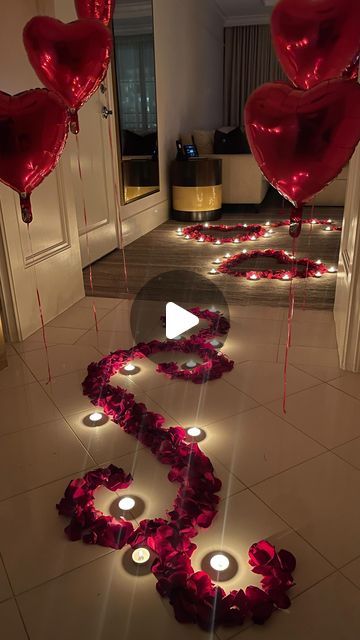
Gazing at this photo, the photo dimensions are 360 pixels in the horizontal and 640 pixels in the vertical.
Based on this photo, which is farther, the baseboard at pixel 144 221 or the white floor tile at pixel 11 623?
the baseboard at pixel 144 221

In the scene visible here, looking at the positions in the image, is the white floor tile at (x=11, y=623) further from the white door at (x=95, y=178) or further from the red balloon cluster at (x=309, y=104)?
the white door at (x=95, y=178)

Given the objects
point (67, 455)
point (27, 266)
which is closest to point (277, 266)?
point (27, 266)

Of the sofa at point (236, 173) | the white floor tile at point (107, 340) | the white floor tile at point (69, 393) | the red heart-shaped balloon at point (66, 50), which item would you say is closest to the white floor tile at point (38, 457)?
the white floor tile at point (69, 393)

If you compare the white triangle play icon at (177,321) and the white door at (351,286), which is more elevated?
the white door at (351,286)

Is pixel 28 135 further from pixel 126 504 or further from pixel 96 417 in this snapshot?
pixel 126 504

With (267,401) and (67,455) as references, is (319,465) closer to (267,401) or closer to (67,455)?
(267,401)

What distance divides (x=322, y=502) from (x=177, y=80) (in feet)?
18.2

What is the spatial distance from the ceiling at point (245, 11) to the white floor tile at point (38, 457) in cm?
788

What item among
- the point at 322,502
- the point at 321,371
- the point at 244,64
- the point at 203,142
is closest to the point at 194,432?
the point at 322,502

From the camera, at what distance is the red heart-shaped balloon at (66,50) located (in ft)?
6.16

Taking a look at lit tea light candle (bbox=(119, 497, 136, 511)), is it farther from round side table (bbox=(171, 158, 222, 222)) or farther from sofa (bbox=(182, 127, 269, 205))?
sofa (bbox=(182, 127, 269, 205))

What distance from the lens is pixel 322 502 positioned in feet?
4.58

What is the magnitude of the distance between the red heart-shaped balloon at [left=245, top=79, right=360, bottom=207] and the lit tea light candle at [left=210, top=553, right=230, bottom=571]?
3.50ft

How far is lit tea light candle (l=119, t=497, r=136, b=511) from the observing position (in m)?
1.40
